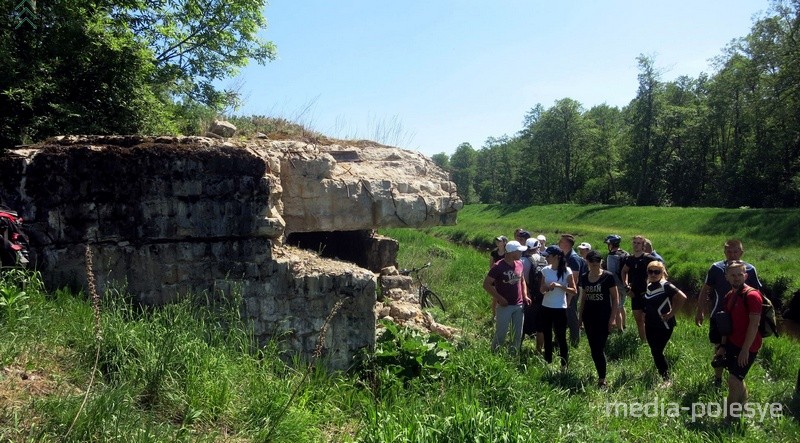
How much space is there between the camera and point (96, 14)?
29.1ft

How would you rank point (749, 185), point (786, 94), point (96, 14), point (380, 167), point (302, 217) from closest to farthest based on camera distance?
point (302, 217) < point (380, 167) < point (96, 14) < point (786, 94) < point (749, 185)

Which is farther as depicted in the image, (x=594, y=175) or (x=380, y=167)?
(x=594, y=175)

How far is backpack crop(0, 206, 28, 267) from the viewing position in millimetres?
4816

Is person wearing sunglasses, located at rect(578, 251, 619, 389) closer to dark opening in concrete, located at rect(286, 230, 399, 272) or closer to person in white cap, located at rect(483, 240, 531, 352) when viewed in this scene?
person in white cap, located at rect(483, 240, 531, 352)

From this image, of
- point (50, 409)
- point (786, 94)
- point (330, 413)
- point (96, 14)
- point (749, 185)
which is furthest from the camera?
point (749, 185)

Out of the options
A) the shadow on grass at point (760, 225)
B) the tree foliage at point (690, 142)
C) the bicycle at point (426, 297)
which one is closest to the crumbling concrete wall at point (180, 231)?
the bicycle at point (426, 297)

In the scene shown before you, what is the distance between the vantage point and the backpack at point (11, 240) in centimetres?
482

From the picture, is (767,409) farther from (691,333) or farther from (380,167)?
(380,167)

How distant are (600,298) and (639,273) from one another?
59.1 inches

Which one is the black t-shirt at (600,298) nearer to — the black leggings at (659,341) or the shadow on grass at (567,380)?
the black leggings at (659,341)

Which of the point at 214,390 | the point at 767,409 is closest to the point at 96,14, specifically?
the point at 214,390

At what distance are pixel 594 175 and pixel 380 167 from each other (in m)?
44.6

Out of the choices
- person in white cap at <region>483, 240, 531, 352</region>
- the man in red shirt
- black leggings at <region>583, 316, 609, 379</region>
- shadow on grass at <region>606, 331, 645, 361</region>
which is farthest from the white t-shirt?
the man in red shirt

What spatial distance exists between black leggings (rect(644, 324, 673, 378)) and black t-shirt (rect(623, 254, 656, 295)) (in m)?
1.11
